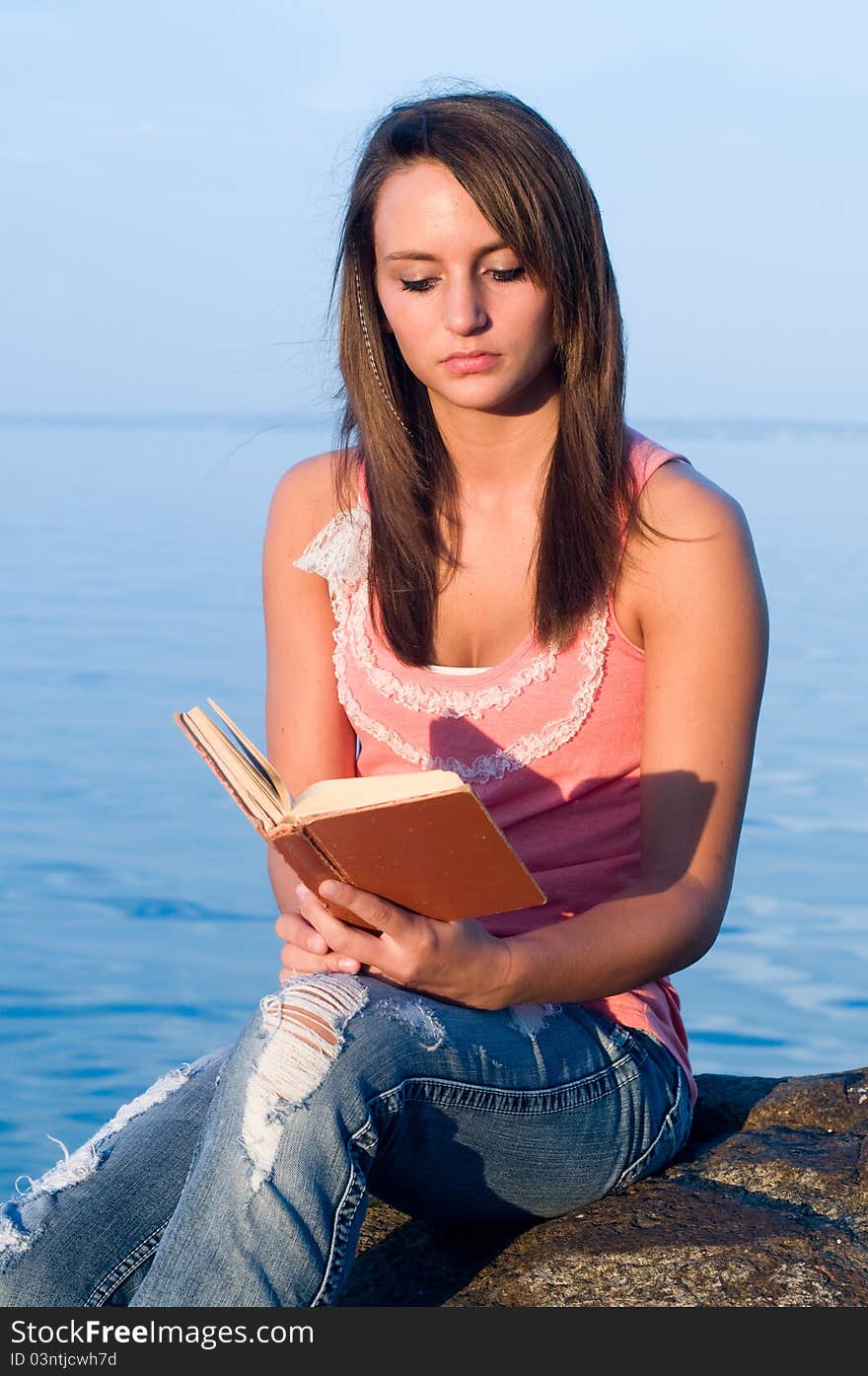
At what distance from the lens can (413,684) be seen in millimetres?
2859

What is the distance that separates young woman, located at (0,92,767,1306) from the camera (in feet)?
7.34

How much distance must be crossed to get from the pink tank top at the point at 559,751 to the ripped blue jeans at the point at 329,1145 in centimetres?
24

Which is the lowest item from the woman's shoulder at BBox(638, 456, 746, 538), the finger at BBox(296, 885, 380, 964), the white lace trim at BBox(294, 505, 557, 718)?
the finger at BBox(296, 885, 380, 964)

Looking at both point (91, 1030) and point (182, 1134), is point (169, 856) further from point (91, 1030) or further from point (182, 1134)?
point (182, 1134)

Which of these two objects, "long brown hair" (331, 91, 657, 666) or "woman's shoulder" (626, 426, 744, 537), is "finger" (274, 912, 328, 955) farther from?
"woman's shoulder" (626, 426, 744, 537)

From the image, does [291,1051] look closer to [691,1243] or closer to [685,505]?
[691,1243]

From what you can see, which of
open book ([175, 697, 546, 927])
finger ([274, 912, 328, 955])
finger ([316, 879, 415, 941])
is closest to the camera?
open book ([175, 697, 546, 927])

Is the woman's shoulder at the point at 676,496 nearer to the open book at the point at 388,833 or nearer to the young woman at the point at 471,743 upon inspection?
the young woman at the point at 471,743

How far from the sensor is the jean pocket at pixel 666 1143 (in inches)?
105

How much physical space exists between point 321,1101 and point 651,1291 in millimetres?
575

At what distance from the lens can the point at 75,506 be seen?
18609 millimetres

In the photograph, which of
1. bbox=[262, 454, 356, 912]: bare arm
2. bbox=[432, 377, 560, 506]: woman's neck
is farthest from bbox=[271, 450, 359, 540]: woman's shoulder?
bbox=[432, 377, 560, 506]: woman's neck

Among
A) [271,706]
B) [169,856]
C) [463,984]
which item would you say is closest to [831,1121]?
[463,984]

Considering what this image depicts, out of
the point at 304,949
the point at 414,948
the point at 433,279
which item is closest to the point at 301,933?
the point at 304,949
